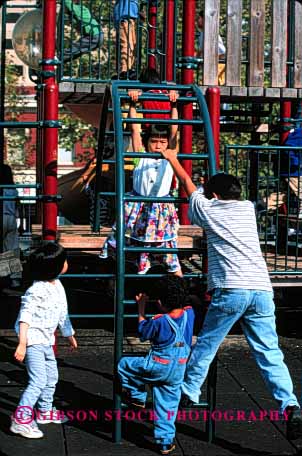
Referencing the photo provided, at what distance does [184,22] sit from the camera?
9.23 meters

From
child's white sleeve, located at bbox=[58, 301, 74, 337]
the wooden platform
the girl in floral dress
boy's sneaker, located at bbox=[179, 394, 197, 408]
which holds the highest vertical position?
the girl in floral dress

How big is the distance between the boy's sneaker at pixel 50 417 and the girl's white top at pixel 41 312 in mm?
466

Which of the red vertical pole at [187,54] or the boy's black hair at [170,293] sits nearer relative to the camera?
the boy's black hair at [170,293]

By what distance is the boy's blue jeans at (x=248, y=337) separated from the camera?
18.3 feet

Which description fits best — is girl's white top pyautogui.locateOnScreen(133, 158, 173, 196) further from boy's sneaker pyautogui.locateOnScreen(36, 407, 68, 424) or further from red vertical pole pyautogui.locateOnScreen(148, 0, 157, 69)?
red vertical pole pyautogui.locateOnScreen(148, 0, 157, 69)

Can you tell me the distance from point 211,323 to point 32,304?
1.12m

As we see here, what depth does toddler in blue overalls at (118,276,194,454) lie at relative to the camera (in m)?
5.45

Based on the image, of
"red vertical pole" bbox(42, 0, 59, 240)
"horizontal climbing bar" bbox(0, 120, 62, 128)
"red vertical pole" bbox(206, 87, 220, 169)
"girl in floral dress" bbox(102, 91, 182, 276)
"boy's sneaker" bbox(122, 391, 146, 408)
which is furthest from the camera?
"red vertical pole" bbox(206, 87, 220, 169)

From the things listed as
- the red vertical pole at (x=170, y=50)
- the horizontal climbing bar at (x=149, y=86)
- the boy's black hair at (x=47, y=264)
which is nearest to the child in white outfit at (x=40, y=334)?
the boy's black hair at (x=47, y=264)

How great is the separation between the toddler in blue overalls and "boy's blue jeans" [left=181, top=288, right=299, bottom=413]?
16cm

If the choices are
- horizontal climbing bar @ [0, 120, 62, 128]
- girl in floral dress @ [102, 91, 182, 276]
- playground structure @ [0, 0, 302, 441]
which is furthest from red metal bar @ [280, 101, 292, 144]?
horizontal climbing bar @ [0, 120, 62, 128]

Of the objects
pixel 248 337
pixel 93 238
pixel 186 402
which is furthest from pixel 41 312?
pixel 93 238

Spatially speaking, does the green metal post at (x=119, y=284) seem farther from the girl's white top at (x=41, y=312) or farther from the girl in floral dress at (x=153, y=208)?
the girl in floral dress at (x=153, y=208)

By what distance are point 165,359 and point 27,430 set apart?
0.95m
